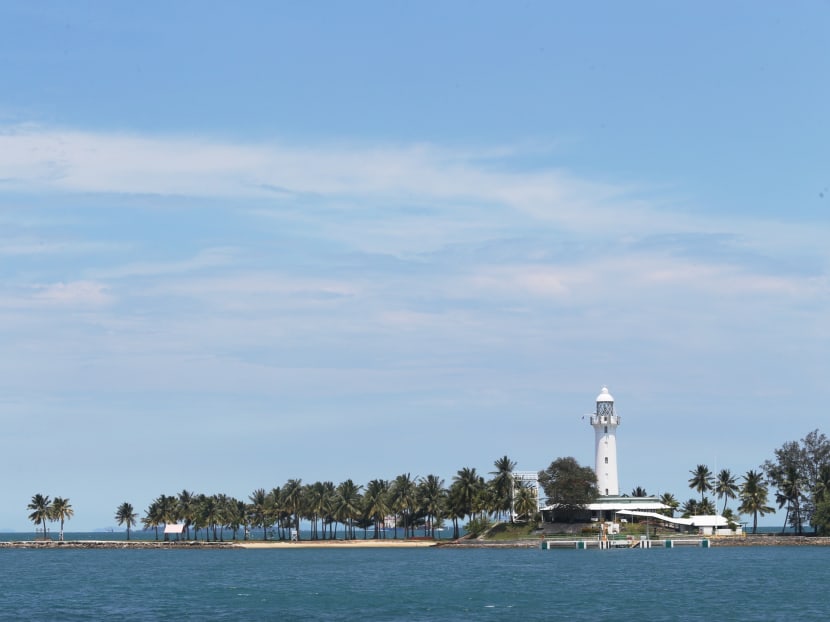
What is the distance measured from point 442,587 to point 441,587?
0.08 meters

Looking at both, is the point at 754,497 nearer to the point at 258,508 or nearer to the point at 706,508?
the point at 706,508

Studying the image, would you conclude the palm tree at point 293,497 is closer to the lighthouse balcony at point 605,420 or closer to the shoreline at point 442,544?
the shoreline at point 442,544

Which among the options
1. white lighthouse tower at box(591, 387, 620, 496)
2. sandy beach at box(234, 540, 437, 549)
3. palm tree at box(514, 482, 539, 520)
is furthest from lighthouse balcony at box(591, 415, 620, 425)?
sandy beach at box(234, 540, 437, 549)

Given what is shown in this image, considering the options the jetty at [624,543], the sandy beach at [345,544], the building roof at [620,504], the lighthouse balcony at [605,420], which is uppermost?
the lighthouse balcony at [605,420]

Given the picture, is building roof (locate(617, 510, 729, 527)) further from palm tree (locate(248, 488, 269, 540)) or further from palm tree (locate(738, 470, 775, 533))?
palm tree (locate(248, 488, 269, 540))

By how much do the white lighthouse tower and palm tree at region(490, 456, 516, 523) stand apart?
511 inches

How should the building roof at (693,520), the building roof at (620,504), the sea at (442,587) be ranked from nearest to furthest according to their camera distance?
the sea at (442,587) → the building roof at (693,520) → the building roof at (620,504)

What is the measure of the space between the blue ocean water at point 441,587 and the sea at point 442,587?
0.12 m

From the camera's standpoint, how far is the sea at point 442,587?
2776 inches

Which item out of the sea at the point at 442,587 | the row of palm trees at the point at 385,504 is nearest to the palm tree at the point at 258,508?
the row of palm trees at the point at 385,504

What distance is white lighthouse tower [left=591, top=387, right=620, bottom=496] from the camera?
543 feet

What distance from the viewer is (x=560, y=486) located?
15525cm

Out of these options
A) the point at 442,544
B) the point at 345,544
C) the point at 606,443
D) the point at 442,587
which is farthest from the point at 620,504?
the point at 442,587

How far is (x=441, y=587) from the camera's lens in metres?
88.9
